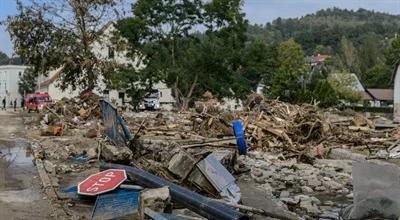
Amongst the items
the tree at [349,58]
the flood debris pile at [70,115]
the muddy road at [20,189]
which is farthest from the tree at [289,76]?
the tree at [349,58]

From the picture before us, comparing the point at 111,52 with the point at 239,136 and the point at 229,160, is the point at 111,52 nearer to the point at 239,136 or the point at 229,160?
the point at 239,136

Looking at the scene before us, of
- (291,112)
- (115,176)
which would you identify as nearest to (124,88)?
(291,112)

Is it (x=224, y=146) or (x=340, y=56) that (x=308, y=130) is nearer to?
(x=224, y=146)

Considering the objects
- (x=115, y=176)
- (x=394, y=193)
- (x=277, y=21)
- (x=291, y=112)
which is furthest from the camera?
(x=277, y=21)

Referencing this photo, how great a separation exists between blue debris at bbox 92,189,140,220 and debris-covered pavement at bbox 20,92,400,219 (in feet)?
0.25

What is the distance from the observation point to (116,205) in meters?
7.97

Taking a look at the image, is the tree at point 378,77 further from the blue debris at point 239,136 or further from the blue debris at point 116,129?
the blue debris at point 116,129

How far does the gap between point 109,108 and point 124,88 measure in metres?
34.1

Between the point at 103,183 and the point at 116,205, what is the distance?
3.52ft

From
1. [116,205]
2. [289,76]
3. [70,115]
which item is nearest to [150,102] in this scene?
[289,76]

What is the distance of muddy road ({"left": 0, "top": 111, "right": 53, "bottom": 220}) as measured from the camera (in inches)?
333

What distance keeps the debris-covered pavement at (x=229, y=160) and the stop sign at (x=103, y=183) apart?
13cm

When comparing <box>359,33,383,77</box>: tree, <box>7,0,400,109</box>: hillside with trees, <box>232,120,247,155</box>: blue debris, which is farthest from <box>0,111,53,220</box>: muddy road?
<box>359,33,383,77</box>: tree

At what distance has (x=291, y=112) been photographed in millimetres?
24297
